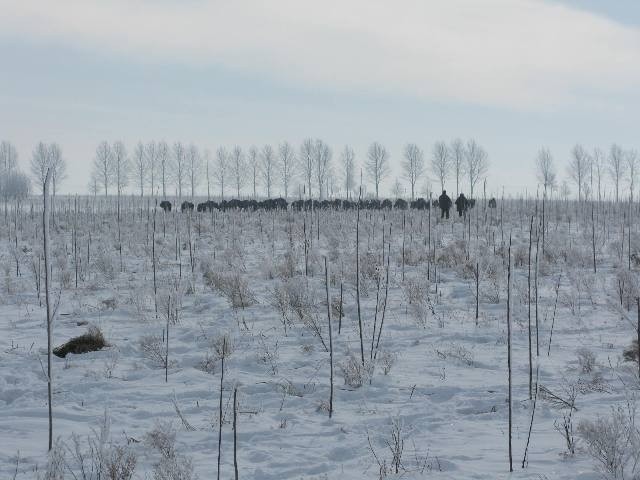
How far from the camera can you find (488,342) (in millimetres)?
6301

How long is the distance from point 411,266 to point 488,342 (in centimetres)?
490

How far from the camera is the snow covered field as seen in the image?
3.59 metres

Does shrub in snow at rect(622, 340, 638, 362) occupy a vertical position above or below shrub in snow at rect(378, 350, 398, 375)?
above

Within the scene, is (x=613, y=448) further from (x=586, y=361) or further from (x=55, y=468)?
(x=55, y=468)

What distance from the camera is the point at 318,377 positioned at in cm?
527

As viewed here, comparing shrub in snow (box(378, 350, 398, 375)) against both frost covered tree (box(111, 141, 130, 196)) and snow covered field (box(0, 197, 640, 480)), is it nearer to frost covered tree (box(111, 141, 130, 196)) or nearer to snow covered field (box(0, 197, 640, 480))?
snow covered field (box(0, 197, 640, 480))

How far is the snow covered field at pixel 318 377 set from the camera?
3.59 m

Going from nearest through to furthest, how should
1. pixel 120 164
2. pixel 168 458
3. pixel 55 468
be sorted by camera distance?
1. pixel 55 468
2. pixel 168 458
3. pixel 120 164

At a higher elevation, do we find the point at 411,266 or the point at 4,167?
the point at 4,167

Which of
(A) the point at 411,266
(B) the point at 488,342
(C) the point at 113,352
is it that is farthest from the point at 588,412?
(A) the point at 411,266

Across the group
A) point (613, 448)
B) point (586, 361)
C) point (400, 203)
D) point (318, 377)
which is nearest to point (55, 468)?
point (318, 377)

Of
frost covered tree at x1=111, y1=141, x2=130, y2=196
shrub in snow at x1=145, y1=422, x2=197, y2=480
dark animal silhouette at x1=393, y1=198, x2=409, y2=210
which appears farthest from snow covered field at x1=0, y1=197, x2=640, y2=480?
frost covered tree at x1=111, y1=141, x2=130, y2=196

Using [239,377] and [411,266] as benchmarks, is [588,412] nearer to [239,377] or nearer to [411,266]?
[239,377]

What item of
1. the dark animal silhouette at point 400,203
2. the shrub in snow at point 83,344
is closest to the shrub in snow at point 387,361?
the shrub in snow at point 83,344
